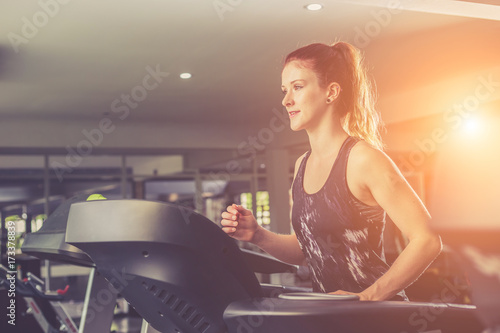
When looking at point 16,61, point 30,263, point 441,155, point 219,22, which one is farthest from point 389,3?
point 30,263

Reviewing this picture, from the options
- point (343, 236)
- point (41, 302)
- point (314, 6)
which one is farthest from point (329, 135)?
point (41, 302)

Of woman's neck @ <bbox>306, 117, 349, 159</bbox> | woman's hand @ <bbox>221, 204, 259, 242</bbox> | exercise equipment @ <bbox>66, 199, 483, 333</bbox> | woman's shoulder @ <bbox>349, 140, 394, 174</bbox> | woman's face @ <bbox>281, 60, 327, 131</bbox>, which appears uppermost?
woman's face @ <bbox>281, 60, 327, 131</bbox>

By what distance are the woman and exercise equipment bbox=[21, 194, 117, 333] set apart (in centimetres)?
45

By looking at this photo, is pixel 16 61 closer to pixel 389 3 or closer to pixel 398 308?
pixel 389 3

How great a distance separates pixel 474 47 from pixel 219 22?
249 centimetres

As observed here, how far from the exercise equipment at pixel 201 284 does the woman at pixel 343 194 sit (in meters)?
0.16

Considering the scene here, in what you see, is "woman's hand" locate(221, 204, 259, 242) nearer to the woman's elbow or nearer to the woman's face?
the woman's face

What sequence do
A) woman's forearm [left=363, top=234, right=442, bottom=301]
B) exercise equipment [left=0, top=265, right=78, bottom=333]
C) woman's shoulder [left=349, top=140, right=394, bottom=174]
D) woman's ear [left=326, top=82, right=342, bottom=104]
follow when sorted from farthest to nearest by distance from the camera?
exercise equipment [left=0, top=265, right=78, bottom=333]
woman's ear [left=326, top=82, right=342, bottom=104]
woman's shoulder [left=349, top=140, right=394, bottom=174]
woman's forearm [left=363, top=234, right=442, bottom=301]

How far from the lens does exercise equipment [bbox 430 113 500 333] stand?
385 mm

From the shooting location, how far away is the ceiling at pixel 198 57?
4.00 m

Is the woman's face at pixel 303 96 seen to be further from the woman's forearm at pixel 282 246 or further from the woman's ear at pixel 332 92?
the woman's forearm at pixel 282 246

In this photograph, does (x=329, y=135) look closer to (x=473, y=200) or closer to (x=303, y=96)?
(x=303, y=96)

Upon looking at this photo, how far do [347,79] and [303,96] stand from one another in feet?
0.46

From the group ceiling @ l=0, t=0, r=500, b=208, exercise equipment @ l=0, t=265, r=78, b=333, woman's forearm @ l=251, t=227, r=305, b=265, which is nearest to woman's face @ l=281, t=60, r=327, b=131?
woman's forearm @ l=251, t=227, r=305, b=265
